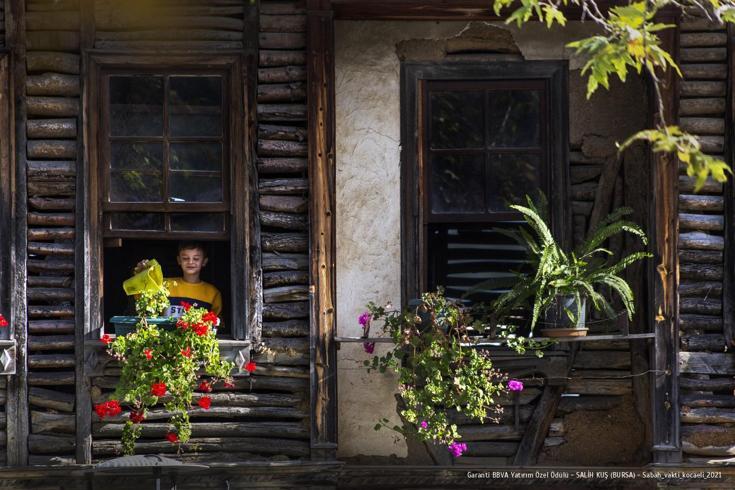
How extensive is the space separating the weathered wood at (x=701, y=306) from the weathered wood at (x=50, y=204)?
4.20 m

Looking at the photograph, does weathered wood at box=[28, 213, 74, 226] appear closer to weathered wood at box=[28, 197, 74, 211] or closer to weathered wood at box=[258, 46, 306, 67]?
weathered wood at box=[28, 197, 74, 211]

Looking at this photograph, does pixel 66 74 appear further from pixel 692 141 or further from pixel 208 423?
pixel 692 141

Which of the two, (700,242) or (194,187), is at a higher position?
(194,187)

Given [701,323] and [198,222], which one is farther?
[198,222]

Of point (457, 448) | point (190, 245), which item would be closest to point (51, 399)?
point (190, 245)

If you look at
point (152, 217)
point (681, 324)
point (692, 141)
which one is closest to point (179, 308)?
point (152, 217)

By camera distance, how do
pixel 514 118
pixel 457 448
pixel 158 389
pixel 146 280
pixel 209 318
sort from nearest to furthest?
pixel 158 389 → pixel 209 318 → pixel 457 448 → pixel 146 280 → pixel 514 118

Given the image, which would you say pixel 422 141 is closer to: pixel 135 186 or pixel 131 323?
pixel 135 186

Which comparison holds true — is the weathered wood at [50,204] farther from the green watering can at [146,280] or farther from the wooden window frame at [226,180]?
the green watering can at [146,280]

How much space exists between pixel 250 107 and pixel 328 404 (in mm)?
2083

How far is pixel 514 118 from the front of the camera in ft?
32.2

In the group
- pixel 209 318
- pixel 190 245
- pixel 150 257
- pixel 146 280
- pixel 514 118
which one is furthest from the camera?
pixel 150 257

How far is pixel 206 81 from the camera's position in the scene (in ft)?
31.5

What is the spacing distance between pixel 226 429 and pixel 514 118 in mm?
2966
